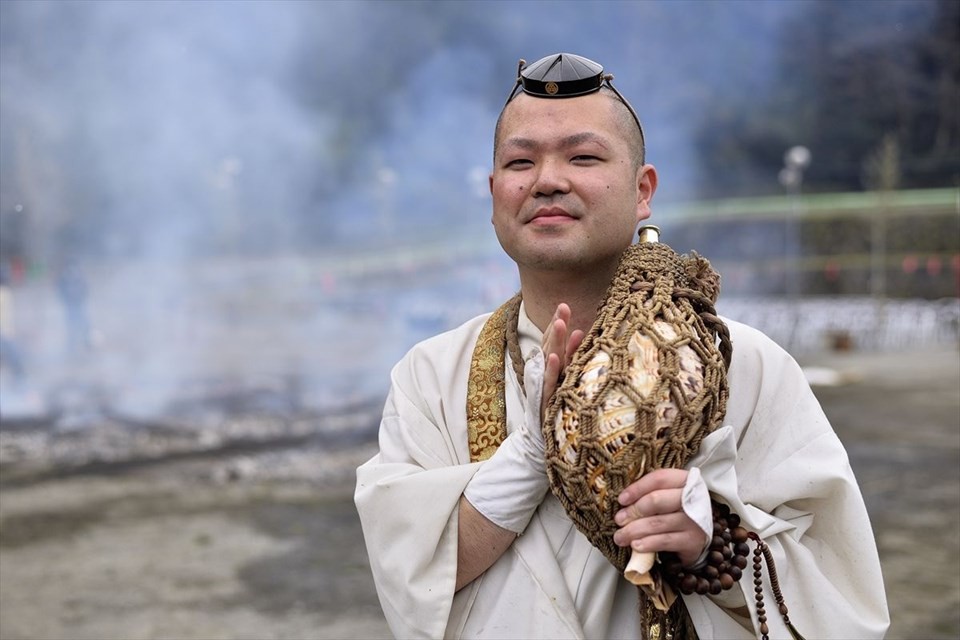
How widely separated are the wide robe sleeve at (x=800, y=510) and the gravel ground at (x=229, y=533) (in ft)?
9.56

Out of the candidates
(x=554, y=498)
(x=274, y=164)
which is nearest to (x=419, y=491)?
(x=554, y=498)

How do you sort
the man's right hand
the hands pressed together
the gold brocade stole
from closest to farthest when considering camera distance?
the hands pressed together
the man's right hand
the gold brocade stole

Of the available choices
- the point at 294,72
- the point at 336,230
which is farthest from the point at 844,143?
the point at 294,72

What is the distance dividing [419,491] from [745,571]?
574 mm

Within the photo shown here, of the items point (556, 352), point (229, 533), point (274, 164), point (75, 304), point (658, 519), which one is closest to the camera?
point (658, 519)

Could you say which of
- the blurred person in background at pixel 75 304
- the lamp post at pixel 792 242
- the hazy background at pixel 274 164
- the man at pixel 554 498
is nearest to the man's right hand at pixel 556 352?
the man at pixel 554 498

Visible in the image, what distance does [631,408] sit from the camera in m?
1.37

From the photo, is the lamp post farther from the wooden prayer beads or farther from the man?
the wooden prayer beads

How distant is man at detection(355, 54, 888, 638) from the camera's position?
1535mm

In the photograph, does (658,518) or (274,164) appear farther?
(274,164)

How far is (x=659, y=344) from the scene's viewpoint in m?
1.42

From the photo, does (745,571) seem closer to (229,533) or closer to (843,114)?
(229,533)

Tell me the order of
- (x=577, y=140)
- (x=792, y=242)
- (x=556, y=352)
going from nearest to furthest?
1. (x=556, y=352)
2. (x=577, y=140)
3. (x=792, y=242)

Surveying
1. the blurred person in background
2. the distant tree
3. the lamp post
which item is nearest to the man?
the blurred person in background
